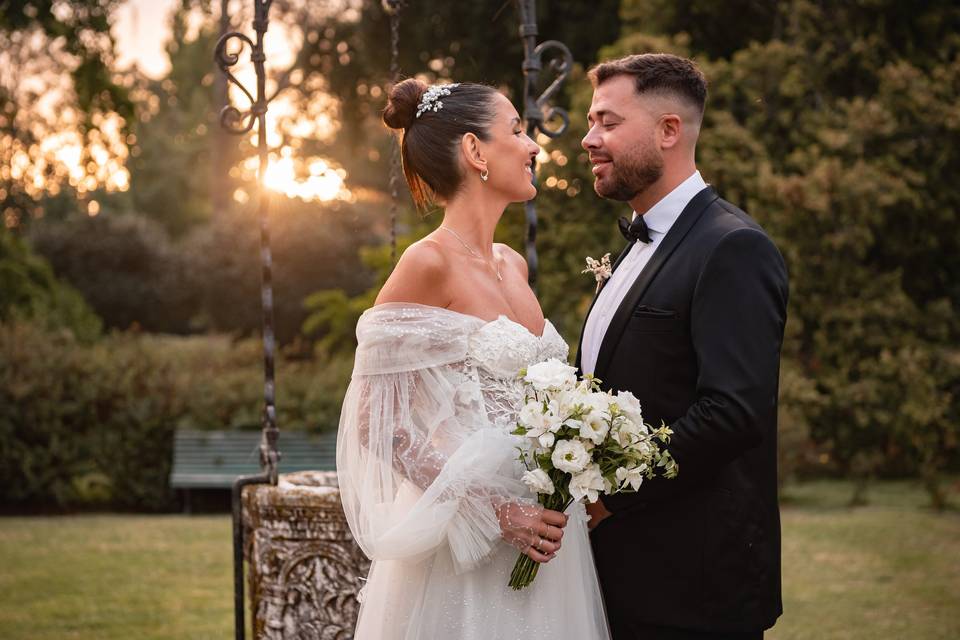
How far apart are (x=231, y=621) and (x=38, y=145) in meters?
23.7

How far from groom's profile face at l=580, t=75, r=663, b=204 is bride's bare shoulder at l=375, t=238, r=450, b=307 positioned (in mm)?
534

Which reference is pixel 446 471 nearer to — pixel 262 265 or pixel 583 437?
pixel 583 437

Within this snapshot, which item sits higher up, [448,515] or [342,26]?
[342,26]

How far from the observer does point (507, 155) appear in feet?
11.1

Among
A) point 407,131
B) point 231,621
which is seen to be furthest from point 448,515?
point 231,621

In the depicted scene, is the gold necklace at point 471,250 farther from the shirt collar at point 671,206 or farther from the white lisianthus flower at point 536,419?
the white lisianthus flower at point 536,419

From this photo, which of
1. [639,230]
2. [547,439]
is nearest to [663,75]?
[639,230]

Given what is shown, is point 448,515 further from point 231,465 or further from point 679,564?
point 231,465

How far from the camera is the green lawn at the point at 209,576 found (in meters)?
7.05

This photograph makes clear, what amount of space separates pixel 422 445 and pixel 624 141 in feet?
3.52

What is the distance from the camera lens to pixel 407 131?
349cm

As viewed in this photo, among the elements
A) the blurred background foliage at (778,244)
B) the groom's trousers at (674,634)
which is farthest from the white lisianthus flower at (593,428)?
the blurred background foliage at (778,244)

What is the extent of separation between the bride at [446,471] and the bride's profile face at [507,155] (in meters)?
0.25

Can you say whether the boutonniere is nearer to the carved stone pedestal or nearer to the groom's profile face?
the groom's profile face
